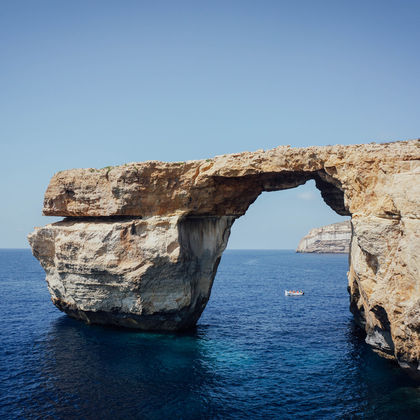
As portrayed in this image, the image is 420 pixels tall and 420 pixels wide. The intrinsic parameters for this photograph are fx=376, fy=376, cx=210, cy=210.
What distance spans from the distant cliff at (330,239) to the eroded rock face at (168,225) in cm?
12764

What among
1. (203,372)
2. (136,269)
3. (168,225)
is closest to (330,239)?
(168,225)

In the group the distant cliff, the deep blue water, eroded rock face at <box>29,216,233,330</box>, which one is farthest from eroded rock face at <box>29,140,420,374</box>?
the distant cliff

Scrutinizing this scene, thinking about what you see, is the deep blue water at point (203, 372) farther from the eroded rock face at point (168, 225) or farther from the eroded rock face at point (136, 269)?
the eroded rock face at point (168, 225)

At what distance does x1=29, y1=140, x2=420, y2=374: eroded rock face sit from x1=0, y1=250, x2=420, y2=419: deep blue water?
2.34 meters

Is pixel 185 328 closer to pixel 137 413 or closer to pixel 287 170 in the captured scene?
pixel 137 413

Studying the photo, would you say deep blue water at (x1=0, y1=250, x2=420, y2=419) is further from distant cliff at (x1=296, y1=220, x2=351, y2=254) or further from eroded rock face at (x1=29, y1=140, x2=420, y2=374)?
distant cliff at (x1=296, y1=220, x2=351, y2=254)

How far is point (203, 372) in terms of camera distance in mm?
22359

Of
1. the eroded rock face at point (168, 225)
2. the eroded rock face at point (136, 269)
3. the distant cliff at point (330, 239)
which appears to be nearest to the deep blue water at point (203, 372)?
the eroded rock face at point (136, 269)

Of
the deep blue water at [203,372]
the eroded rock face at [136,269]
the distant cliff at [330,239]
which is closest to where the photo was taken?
the deep blue water at [203,372]

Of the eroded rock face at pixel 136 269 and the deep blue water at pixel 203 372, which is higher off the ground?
the eroded rock face at pixel 136 269

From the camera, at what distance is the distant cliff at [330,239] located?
156 m

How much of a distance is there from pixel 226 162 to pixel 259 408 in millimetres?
15767

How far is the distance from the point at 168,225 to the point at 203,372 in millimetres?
11045

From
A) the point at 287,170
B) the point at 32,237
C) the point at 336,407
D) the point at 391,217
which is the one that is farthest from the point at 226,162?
the point at 32,237
